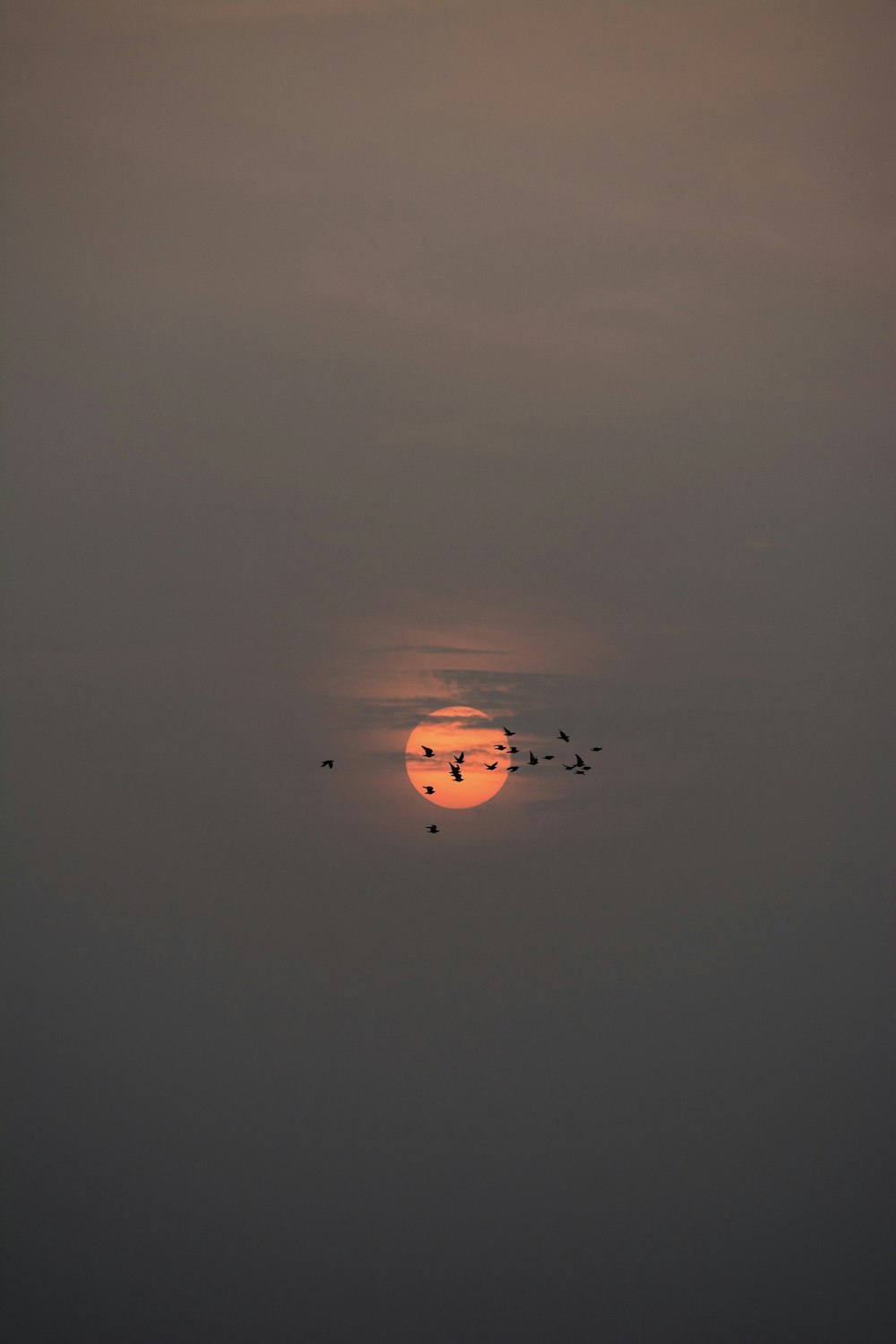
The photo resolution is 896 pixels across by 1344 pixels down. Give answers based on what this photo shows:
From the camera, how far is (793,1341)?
57750mm

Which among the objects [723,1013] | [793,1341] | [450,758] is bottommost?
[793,1341]

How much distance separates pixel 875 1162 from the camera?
53.2 m

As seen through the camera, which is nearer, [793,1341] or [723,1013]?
[723,1013]

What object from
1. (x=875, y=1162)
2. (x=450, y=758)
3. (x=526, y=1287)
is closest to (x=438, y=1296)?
(x=526, y=1287)

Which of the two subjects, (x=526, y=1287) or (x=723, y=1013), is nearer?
(x=723, y=1013)

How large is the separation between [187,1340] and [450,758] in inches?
1314

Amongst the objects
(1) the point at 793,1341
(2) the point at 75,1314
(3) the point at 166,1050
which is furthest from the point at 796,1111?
(2) the point at 75,1314

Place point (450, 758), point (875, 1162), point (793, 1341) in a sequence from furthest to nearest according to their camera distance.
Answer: point (793, 1341), point (875, 1162), point (450, 758)

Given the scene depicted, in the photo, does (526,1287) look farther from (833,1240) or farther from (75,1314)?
(75,1314)

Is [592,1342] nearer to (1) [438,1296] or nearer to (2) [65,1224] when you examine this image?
(1) [438,1296]

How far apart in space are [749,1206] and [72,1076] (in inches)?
1149

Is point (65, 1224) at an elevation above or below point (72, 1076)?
below

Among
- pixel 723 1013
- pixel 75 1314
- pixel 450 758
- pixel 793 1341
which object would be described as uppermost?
pixel 450 758

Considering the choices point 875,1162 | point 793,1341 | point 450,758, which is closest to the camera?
point 450,758
